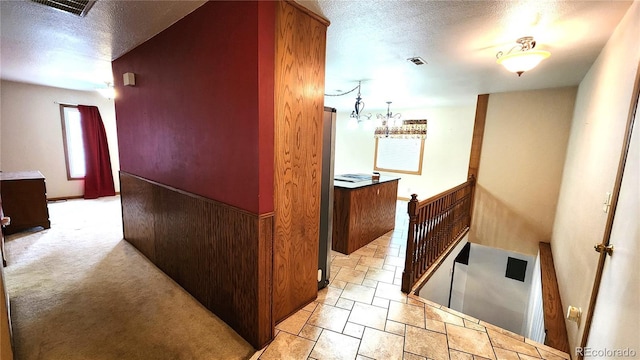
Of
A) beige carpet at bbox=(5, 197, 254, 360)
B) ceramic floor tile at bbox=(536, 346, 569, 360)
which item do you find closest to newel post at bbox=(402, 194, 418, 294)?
ceramic floor tile at bbox=(536, 346, 569, 360)

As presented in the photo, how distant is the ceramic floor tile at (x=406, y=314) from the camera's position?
7.07ft

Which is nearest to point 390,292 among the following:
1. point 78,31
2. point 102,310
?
point 102,310

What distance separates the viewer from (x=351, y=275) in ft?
9.50

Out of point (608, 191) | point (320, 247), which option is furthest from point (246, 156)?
point (608, 191)

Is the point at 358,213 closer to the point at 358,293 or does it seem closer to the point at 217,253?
the point at 358,293

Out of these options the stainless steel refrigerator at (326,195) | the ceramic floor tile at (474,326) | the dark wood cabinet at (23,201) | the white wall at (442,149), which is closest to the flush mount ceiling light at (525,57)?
the stainless steel refrigerator at (326,195)

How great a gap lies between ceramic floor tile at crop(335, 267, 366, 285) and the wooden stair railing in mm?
473

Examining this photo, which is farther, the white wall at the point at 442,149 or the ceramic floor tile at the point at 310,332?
the white wall at the point at 442,149

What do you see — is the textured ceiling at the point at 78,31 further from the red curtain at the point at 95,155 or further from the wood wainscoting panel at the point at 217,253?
the red curtain at the point at 95,155

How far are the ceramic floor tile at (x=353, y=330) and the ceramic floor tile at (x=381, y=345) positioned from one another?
0.03 m

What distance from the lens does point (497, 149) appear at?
425 centimetres

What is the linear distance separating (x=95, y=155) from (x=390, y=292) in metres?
6.64

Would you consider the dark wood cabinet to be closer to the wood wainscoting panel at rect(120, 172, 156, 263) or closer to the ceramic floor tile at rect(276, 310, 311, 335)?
the wood wainscoting panel at rect(120, 172, 156, 263)

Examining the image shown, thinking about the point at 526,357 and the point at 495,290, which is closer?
the point at 526,357
